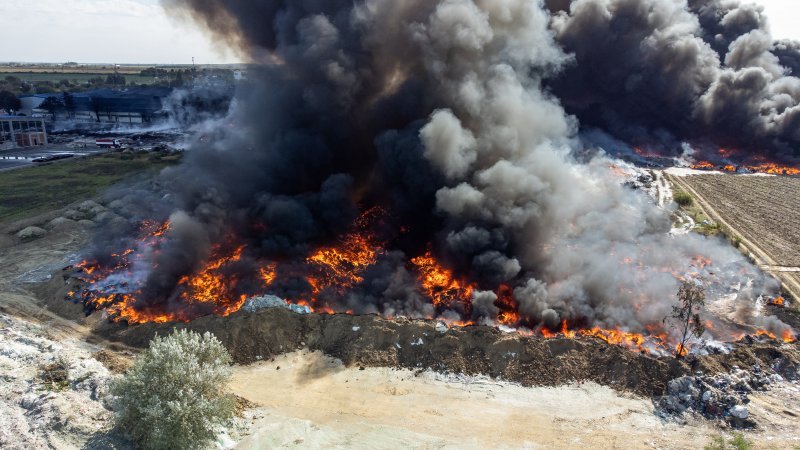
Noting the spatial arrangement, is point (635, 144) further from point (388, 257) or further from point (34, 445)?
point (34, 445)

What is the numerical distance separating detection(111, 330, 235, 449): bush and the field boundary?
1385 inches

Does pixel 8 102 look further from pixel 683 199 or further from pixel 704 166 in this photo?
pixel 704 166

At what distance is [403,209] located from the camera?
4050 centimetres

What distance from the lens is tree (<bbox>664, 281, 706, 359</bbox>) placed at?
25.7 metres

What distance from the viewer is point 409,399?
2383 cm

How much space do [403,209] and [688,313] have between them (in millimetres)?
21191

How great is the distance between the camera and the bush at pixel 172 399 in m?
18.2

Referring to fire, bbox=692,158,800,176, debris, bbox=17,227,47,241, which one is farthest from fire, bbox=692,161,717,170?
debris, bbox=17,227,47,241

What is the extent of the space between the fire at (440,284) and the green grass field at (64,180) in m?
37.9

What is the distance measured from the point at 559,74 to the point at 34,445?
233ft

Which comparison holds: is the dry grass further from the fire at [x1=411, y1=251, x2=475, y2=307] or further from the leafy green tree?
the leafy green tree

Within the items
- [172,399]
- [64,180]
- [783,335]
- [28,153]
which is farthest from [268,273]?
[28,153]

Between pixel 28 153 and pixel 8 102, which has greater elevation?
pixel 8 102

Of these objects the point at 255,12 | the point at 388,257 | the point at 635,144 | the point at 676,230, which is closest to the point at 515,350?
the point at 388,257
